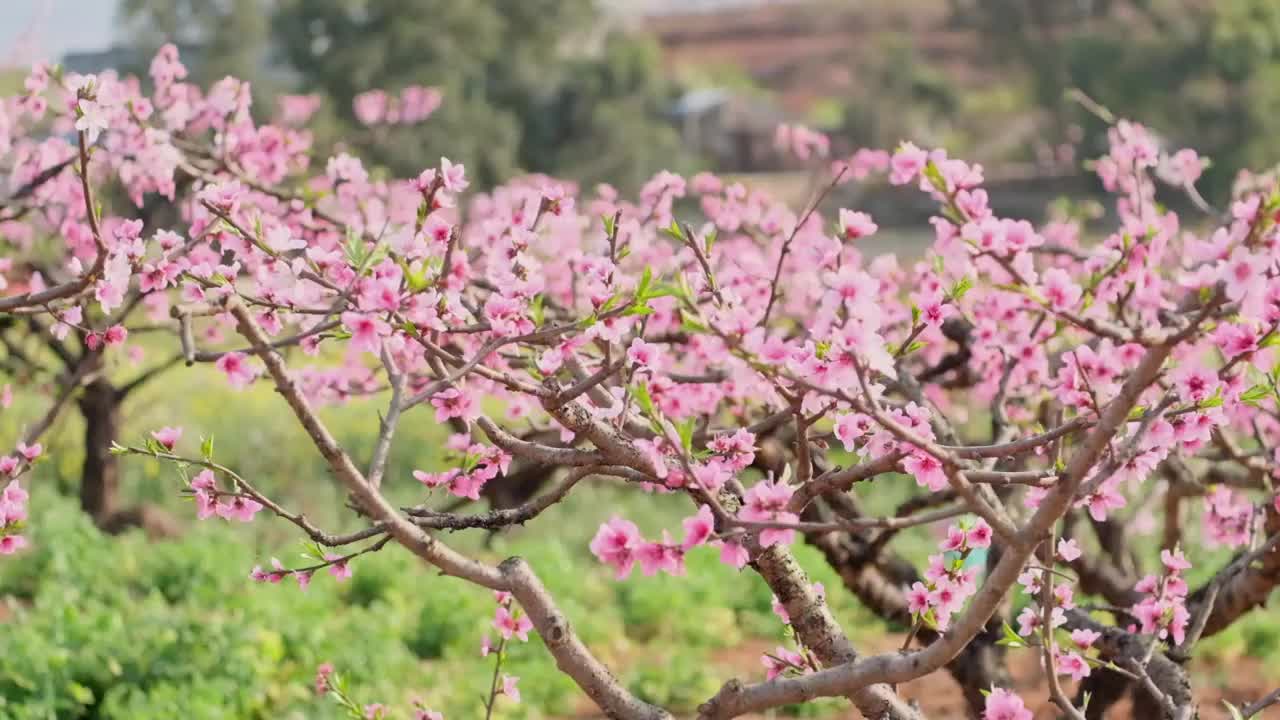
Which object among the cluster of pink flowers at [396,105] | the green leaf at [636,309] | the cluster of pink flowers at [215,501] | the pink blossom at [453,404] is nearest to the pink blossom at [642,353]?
the green leaf at [636,309]

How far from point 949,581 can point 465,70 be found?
2463 centimetres

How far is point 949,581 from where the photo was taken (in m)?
3.20

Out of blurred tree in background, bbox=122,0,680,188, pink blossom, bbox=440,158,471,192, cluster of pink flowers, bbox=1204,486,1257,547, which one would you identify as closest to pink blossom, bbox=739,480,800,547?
pink blossom, bbox=440,158,471,192

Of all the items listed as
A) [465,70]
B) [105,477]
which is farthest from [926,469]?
[465,70]

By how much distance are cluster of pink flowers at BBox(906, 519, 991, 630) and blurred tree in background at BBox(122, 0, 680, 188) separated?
21.6 metres

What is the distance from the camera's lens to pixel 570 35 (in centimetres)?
2873

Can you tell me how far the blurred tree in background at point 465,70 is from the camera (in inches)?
1024

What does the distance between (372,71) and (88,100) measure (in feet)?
79.6

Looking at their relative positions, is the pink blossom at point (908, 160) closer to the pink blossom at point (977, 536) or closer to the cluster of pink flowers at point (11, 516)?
the pink blossom at point (977, 536)

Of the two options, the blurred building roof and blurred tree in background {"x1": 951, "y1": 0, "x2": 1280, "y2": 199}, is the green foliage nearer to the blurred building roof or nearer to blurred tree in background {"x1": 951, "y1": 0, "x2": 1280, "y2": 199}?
blurred tree in background {"x1": 951, "y1": 0, "x2": 1280, "y2": 199}

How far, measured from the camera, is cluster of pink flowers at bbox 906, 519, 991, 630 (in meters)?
3.17

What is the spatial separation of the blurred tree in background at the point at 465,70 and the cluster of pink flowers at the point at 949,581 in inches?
852

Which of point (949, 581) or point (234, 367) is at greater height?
point (234, 367)

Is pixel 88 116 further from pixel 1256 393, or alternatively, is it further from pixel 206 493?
pixel 1256 393
